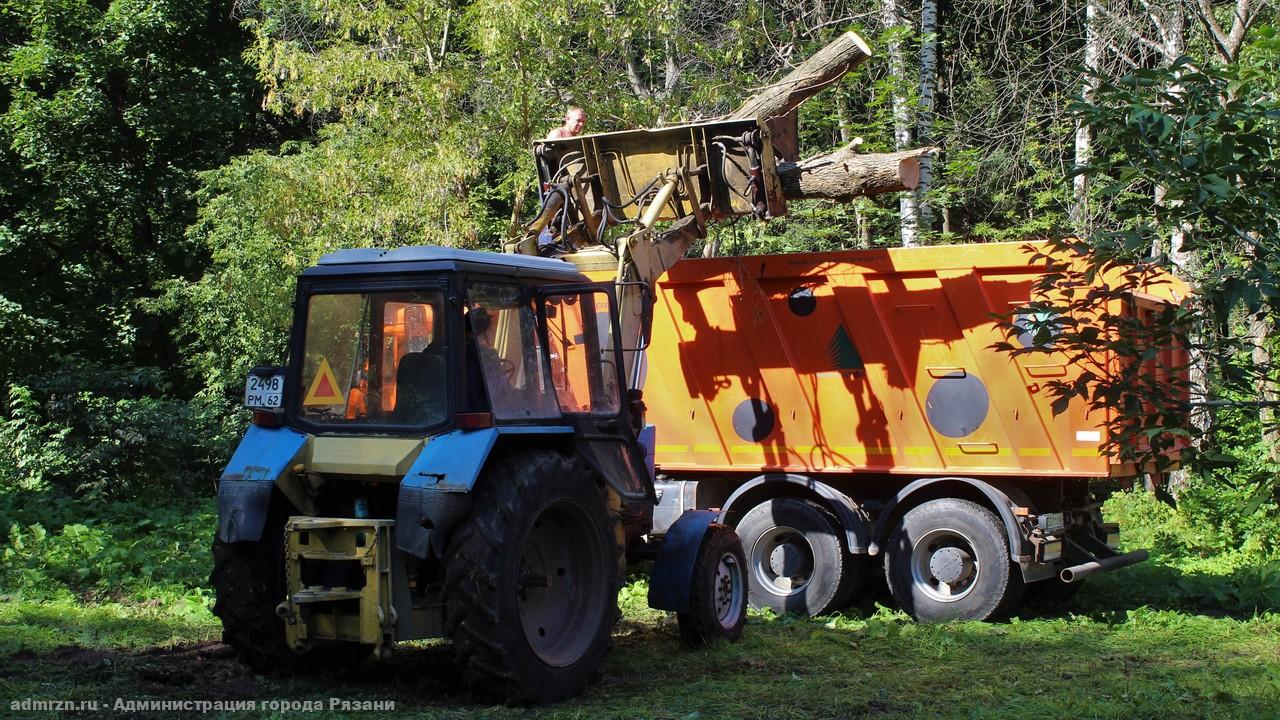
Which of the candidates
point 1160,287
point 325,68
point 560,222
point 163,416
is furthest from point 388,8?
point 1160,287

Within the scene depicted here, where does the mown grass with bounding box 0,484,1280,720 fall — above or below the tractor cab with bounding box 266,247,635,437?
below

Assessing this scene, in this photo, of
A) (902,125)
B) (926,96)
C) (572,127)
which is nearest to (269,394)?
(572,127)

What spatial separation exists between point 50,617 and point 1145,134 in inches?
292

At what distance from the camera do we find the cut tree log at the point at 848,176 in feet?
30.2

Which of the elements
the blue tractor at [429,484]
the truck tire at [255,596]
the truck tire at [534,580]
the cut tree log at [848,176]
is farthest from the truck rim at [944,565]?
the truck tire at [255,596]

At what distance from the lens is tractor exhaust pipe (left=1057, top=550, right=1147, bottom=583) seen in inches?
354

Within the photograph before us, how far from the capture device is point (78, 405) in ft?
45.5

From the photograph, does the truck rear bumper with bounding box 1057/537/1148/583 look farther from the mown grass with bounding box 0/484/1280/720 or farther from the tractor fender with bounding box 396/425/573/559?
the tractor fender with bounding box 396/425/573/559

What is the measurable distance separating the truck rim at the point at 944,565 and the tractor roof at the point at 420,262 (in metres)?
4.28

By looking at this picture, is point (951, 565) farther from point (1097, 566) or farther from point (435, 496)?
point (435, 496)

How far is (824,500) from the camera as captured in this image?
32.0ft

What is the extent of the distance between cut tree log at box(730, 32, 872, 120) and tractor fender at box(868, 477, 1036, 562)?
3.23 metres

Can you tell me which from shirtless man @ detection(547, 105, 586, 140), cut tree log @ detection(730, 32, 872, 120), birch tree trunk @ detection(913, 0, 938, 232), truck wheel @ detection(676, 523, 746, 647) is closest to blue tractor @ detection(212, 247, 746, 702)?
truck wheel @ detection(676, 523, 746, 647)

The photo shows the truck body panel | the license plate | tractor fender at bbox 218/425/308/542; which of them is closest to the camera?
tractor fender at bbox 218/425/308/542
